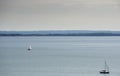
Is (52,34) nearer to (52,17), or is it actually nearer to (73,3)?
(52,17)

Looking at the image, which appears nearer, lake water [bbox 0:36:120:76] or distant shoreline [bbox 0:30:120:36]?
distant shoreline [bbox 0:30:120:36]

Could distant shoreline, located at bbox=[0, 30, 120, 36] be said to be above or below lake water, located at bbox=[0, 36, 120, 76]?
above

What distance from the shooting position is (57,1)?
8.86ft

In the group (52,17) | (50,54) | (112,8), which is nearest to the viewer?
(112,8)

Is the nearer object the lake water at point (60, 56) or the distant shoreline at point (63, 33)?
the distant shoreline at point (63, 33)

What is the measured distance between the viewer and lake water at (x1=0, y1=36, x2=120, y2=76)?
3462 millimetres

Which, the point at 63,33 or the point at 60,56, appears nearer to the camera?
the point at 63,33

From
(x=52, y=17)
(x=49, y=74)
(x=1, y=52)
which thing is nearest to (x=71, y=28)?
(x=52, y=17)

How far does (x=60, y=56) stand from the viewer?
10062 mm

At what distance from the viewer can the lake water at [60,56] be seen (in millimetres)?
3462

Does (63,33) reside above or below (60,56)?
above

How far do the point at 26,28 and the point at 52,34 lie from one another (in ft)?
0.84

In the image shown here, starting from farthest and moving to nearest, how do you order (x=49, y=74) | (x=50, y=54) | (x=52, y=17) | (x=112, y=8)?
(x=50, y=54) < (x=49, y=74) < (x=52, y=17) < (x=112, y=8)

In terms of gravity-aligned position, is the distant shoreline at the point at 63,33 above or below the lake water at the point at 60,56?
above
